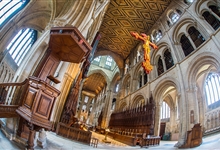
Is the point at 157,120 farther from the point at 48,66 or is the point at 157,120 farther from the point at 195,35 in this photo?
the point at 48,66

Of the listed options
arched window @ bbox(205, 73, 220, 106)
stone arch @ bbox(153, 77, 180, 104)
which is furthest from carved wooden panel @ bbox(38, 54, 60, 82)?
arched window @ bbox(205, 73, 220, 106)

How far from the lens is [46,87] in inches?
141

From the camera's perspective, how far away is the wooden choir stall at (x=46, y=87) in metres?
3.15

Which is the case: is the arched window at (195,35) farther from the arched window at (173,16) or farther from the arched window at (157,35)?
the arched window at (157,35)

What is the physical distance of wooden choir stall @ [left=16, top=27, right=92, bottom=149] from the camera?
3.15m

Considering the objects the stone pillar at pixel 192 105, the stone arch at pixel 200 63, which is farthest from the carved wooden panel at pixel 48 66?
the stone arch at pixel 200 63

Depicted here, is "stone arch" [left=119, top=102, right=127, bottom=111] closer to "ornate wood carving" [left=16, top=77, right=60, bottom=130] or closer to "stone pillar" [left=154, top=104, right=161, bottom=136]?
"stone pillar" [left=154, top=104, right=161, bottom=136]

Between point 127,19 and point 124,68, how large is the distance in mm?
7724

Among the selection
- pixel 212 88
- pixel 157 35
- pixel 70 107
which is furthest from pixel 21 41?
pixel 212 88

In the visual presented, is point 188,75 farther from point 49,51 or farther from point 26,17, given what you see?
point 26,17

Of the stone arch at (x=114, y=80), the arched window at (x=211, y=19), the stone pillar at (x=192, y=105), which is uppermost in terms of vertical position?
the arched window at (x=211, y=19)

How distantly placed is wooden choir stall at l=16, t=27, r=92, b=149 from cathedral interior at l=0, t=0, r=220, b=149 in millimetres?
22

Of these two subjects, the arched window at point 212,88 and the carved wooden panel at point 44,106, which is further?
the arched window at point 212,88

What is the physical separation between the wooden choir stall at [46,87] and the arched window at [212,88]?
14742mm
